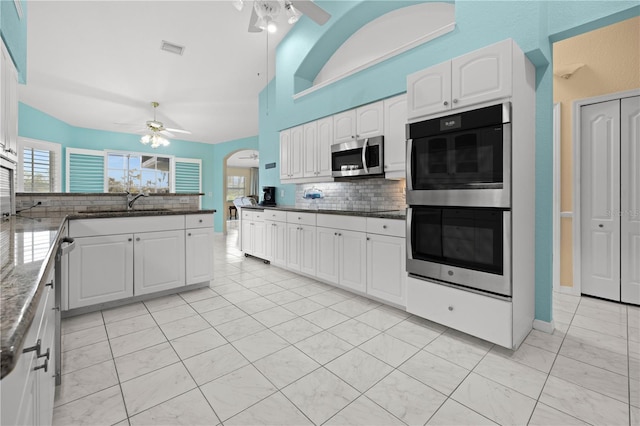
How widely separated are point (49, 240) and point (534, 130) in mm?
3101

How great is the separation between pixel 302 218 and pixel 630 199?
132 inches

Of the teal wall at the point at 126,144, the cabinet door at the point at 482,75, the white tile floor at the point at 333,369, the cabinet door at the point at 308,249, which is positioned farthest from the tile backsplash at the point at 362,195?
the teal wall at the point at 126,144

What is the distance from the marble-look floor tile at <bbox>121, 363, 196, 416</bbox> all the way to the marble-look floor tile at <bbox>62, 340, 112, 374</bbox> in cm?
41

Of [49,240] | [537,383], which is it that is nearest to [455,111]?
[537,383]

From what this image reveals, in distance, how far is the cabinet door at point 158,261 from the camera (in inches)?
114

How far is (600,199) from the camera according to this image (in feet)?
9.89

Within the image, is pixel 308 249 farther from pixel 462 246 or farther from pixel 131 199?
pixel 131 199

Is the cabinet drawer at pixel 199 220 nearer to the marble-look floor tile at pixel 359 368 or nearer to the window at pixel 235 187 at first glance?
the marble-look floor tile at pixel 359 368

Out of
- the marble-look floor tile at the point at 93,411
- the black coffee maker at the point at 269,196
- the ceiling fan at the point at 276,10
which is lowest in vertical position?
the marble-look floor tile at the point at 93,411

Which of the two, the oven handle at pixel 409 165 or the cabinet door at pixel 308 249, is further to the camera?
the cabinet door at pixel 308 249

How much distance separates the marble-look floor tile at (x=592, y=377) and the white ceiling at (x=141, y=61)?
190 inches

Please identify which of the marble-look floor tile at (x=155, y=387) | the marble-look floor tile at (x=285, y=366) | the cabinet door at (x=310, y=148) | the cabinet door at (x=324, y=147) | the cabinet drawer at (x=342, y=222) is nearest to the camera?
the marble-look floor tile at (x=155, y=387)

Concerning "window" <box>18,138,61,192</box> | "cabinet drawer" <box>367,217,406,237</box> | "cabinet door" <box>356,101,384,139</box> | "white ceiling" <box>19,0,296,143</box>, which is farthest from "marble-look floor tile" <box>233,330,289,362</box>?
"window" <box>18,138,61,192</box>

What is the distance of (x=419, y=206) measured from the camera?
94.7 inches
